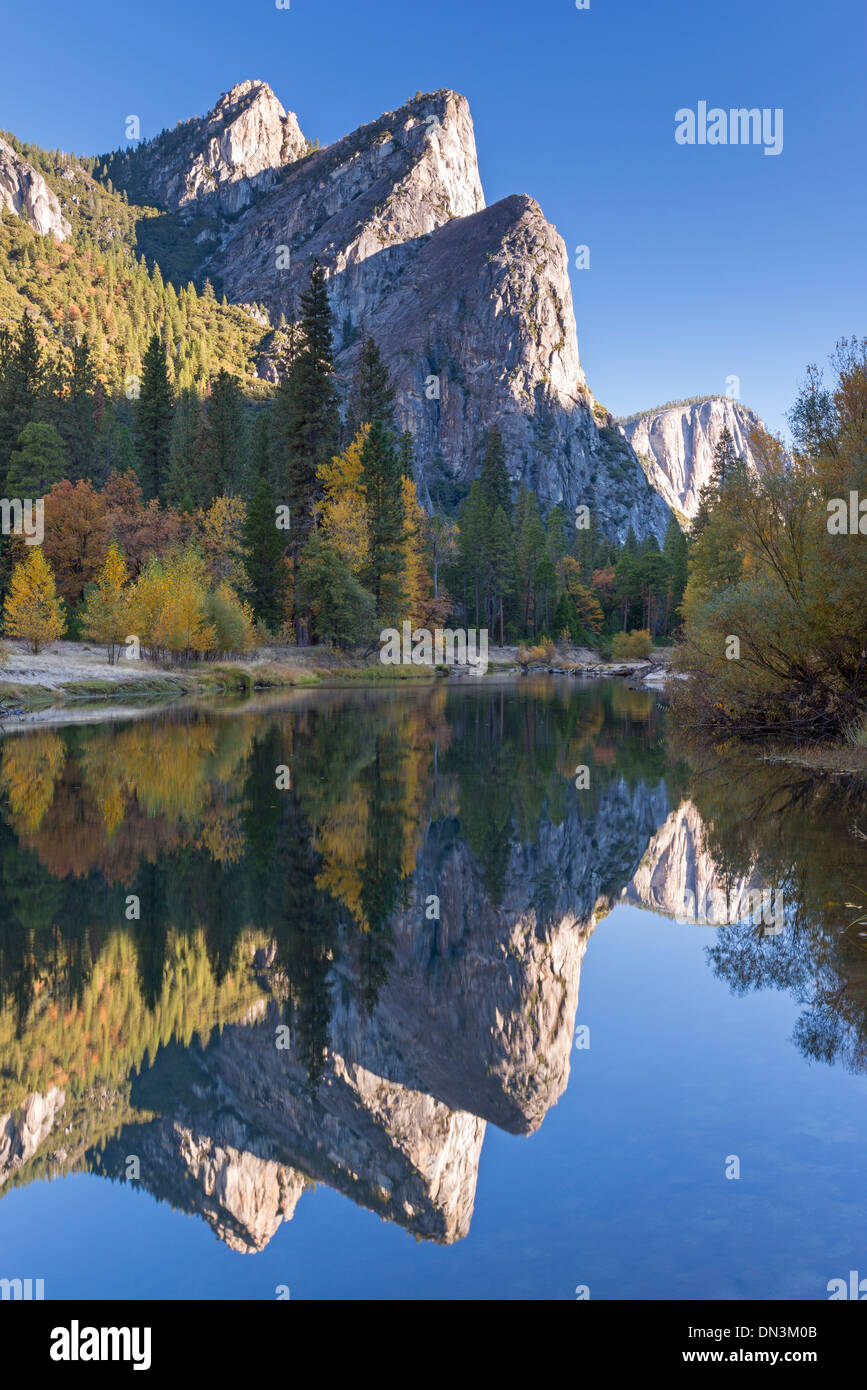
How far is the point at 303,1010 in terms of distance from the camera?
5.52 m

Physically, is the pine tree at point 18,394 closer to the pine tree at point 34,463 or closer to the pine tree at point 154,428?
the pine tree at point 34,463

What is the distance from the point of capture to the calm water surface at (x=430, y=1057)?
3.39m

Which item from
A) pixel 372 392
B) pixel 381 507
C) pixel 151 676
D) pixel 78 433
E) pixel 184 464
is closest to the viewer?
pixel 151 676

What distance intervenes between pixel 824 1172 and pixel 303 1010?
321cm

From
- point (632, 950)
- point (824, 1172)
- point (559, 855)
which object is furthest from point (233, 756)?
point (824, 1172)

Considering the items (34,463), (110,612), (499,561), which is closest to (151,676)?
(110,612)

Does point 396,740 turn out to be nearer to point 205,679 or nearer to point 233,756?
point 233,756

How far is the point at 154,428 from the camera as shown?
73.2m

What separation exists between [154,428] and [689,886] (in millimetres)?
74756

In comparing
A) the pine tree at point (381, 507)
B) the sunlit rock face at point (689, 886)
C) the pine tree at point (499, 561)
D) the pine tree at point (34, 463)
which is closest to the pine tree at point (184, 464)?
the pine tree at point (34, 463)

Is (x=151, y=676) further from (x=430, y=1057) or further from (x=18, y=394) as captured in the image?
(x=18, y=394)

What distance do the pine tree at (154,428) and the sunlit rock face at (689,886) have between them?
7098 centimetres

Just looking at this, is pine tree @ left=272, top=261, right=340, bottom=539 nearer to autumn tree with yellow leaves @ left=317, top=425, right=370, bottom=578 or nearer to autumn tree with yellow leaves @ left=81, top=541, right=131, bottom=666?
autumn tree with yellow leaves @ left=317, top=425, right=370, bottom=578
